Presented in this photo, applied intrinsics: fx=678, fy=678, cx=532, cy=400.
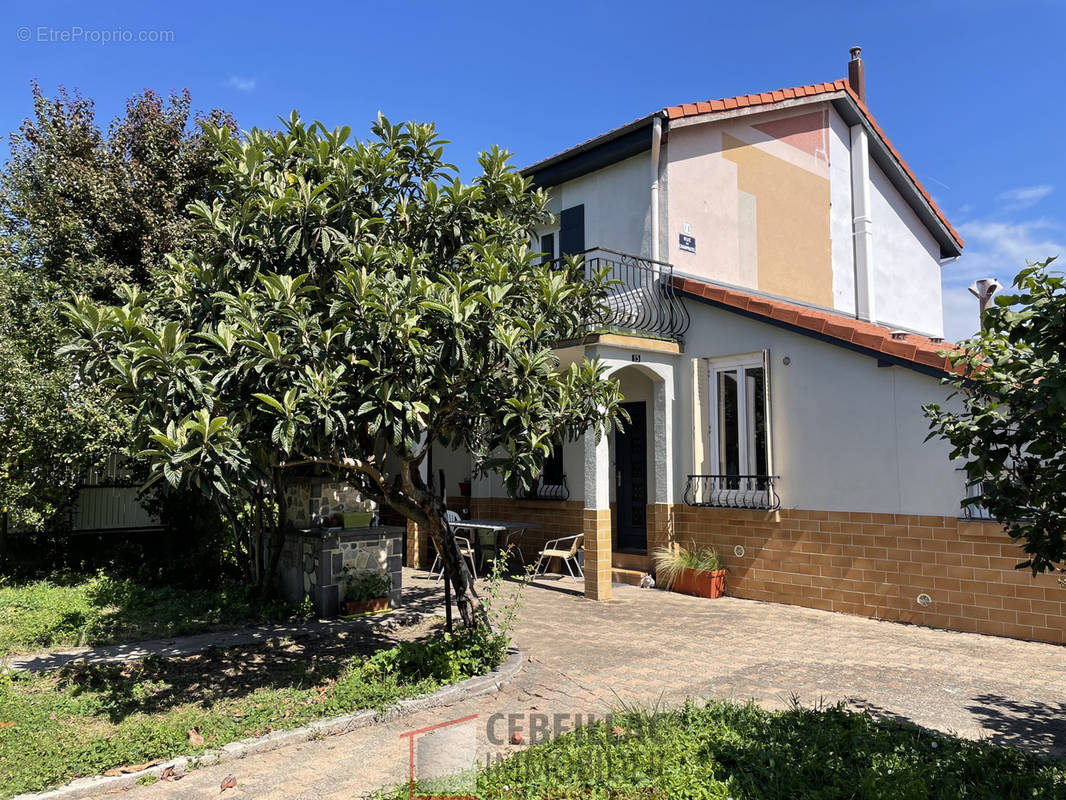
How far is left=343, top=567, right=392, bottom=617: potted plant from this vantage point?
8.46m

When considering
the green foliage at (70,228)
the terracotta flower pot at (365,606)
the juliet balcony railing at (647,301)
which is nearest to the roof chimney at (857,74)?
the juliet balcony railing at (647,301)

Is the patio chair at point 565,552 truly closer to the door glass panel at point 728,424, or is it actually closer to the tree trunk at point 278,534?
the door glass panel at point 728,424

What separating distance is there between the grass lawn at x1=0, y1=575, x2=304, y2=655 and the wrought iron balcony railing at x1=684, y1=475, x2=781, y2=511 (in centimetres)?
599

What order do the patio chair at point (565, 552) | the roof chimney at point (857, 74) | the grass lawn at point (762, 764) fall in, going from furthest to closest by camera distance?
the roof chimney at point (857, 74)
the patio chair at point (565, 552)
the grass lawn at point (762, 764)

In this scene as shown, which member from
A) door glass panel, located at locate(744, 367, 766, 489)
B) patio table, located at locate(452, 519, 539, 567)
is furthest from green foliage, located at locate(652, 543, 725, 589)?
patio table, located at locate(452, 519, 539, 567)

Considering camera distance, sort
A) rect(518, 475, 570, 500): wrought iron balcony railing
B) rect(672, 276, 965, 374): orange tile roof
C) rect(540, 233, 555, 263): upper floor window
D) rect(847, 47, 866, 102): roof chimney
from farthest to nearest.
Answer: rect(847, 47, 866, 102): roof chimney < rect(540, 233, 555, 263): upper floor window < rect(518, 475, 570, 500): wrought iron balcony railing < rect(672, 276, 965, 374): orange tile roof

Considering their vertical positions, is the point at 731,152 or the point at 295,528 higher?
the point at 731,152

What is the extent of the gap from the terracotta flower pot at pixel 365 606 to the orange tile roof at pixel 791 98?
846 cm

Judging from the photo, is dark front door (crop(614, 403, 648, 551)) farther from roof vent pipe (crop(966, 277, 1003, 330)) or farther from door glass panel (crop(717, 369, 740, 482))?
roof vent pipe (crop(966, 277, 1003, 330))

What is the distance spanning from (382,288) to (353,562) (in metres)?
4.87

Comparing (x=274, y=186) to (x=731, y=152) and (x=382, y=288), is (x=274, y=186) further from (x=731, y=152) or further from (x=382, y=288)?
(x=731, y=152)

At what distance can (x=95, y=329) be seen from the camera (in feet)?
15.5

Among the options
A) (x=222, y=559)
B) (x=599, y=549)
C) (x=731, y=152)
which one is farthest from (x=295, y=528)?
(x=731, y=152)

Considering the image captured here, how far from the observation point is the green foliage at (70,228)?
1030 centimetres
